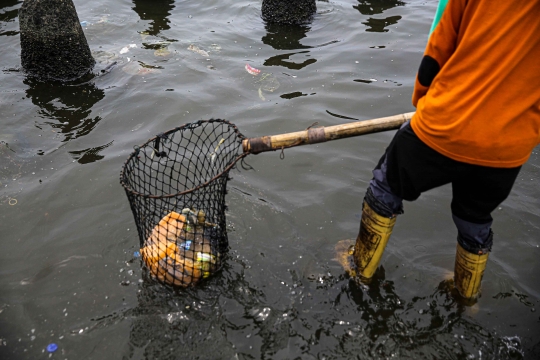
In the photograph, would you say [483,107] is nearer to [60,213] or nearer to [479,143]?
[479,143]

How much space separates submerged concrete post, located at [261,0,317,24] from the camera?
7.46 meters

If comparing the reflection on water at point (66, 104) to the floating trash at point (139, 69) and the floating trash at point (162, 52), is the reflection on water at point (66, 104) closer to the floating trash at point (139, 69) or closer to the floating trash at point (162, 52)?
the floating trash at point (139, 69)

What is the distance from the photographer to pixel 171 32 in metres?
7.41

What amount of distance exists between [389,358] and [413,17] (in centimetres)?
661

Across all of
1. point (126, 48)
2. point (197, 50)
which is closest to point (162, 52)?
point (197, 50)

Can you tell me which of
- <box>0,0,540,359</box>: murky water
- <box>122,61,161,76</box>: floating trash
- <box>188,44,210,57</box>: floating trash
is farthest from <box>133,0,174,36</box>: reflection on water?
<box>122,61,161,76</box>: floating trash

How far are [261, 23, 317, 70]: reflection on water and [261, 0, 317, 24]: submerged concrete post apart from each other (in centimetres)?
10

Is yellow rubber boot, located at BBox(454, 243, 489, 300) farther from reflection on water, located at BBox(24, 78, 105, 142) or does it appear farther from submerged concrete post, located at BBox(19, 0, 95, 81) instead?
submerged concrete post, located at BBox(19, 0, 95, 81)

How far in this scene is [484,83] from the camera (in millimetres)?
2121

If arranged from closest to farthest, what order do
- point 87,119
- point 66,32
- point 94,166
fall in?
point 94,166 → point 87,119 → point 66,32

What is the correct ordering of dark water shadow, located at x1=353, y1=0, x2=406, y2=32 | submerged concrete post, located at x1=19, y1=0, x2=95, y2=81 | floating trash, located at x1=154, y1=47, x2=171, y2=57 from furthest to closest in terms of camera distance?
dark water shadow, located at x1=353, y1=0, x2=406, y2=32
floating trash, located at x1=154, y1=47, x2=171, y2=57
submerged concrete post, located at x1=19, y1=0, x2=95, y2=81

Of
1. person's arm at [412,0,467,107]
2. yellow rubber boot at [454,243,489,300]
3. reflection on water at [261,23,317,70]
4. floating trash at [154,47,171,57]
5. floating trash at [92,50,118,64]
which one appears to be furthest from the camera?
floating trash at [154,47,171,57]

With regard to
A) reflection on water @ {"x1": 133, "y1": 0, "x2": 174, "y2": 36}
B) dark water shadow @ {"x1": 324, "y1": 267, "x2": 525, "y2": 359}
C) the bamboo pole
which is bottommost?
dark water shadow @ {"x1": 324, "y1": 267, "x2": 525, "y2": 359}

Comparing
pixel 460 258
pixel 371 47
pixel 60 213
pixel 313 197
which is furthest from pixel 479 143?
pixel 371 47
